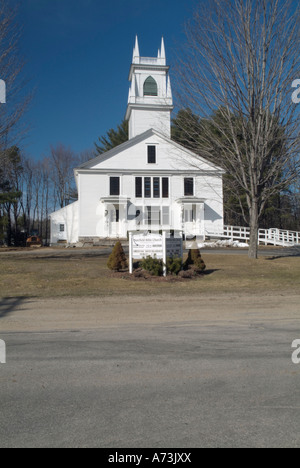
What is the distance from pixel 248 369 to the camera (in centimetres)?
531

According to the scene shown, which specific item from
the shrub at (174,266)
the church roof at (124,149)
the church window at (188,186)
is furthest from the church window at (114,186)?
the shrub at (174,266)

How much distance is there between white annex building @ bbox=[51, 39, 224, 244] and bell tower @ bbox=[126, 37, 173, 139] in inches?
132

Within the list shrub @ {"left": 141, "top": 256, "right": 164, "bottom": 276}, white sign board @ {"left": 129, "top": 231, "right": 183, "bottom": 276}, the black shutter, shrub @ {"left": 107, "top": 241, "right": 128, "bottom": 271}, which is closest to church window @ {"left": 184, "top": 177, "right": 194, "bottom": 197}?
the black shutter

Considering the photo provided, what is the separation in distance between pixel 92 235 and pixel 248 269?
2052cm

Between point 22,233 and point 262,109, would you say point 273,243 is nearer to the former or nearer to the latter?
point 262,109

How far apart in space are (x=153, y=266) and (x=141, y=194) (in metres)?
22.0

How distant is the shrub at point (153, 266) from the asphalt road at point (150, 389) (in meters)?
7.30

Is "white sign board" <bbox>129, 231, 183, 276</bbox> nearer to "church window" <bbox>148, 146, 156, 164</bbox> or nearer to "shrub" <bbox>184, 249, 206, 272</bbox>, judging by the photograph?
"shrub" <bbox>184, 249, 206, 272</bbox>

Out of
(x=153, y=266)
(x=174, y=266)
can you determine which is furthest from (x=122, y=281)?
(x=174, y=266)

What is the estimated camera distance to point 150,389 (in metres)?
4.61

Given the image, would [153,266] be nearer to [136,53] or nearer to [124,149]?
[124,149]

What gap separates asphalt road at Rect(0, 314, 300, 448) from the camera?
3.53m
